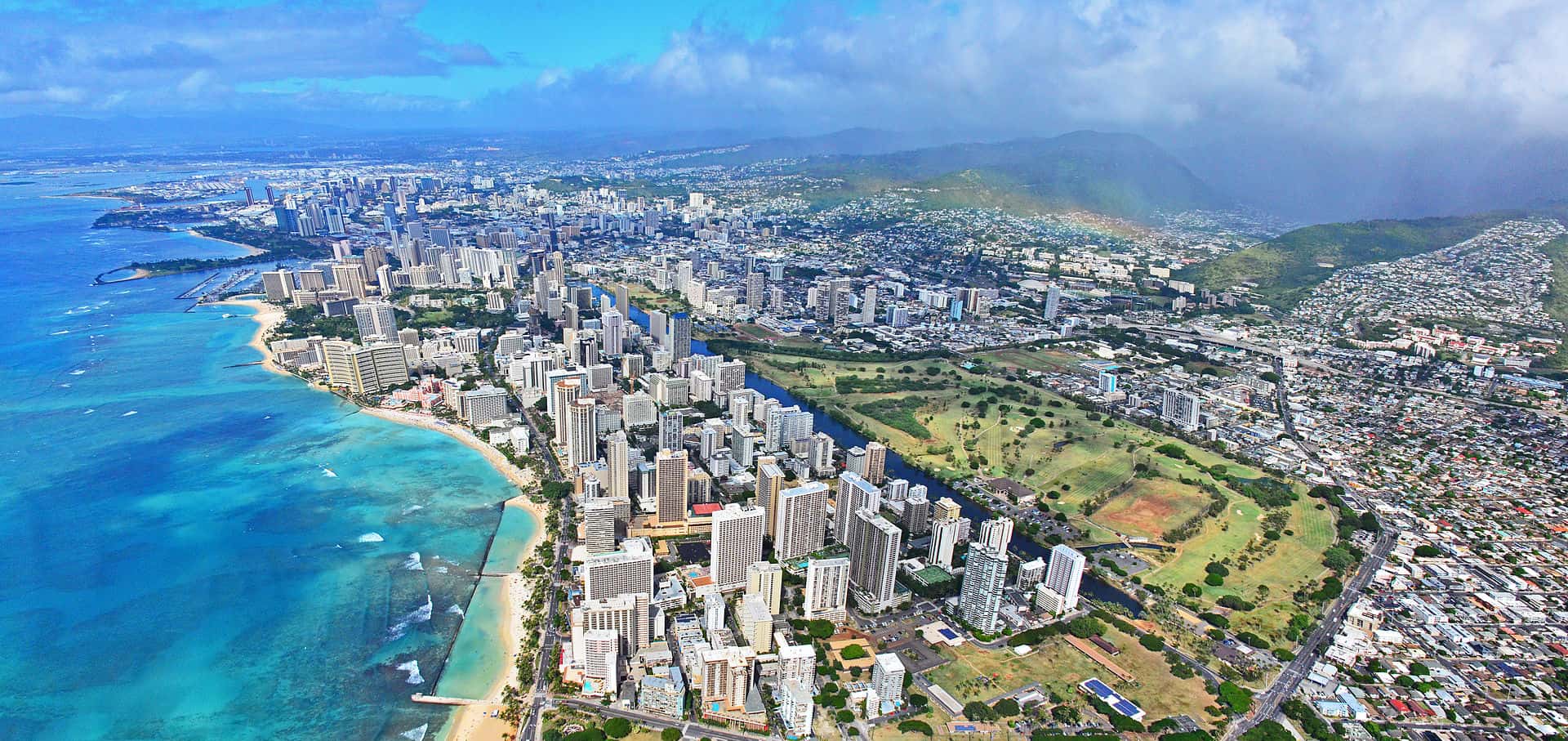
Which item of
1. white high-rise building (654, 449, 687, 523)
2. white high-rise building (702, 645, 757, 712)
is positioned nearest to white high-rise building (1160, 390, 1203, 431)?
white high-rise building (654, 449, 687, 523)

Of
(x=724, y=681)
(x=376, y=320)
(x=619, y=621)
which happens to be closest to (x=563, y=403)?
(x=619, y=621)

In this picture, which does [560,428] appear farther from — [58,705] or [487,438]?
[58,705]

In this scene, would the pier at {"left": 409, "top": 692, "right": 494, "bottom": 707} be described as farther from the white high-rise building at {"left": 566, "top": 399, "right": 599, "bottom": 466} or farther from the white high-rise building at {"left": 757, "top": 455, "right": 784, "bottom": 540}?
the white high-rise building at {"left": 566, "top": 399, "right": 599, "bottom": 466}

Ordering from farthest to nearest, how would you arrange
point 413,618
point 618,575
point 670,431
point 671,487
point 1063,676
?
point 670,431 → point 671,487 → point 413,618 → point 618,575 → point 1063,676

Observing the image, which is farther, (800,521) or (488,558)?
(800,521)

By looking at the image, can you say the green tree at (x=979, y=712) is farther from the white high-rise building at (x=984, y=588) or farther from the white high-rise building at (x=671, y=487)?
the white high-rise building at (x=671, y=487)

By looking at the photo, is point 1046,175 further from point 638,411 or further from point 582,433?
point 582,433

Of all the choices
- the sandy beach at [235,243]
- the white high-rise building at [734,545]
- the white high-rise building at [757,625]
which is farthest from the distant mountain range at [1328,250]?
the sandy beach at [235,243]
